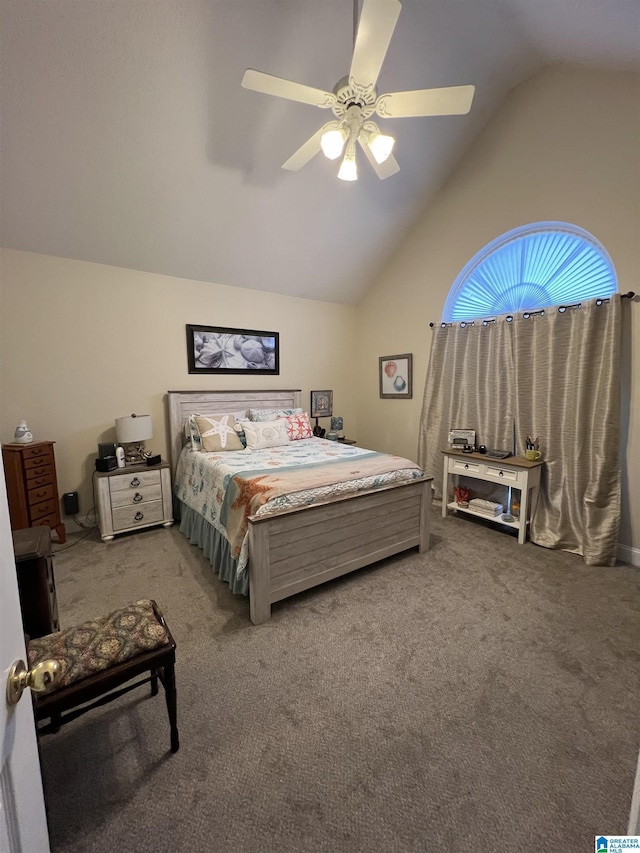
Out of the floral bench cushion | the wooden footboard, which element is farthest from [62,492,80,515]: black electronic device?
the floral bench cushion

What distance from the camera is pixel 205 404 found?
376 cm

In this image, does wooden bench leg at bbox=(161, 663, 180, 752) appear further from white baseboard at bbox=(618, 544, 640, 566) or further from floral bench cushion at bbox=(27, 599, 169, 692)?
white baseboard at bbox=(618, 544, 640, 566)

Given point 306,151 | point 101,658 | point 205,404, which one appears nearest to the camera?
point 101,658

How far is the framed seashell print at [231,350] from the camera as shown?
12.3 feet

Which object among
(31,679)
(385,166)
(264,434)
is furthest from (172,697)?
(385,166)

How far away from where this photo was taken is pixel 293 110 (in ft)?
8.22

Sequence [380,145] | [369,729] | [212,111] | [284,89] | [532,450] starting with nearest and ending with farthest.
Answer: [369,729], [284,89], [380,145], [212,111], [532,450]

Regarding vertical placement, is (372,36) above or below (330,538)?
above

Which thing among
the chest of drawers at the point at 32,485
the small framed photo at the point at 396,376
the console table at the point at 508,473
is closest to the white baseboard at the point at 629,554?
the console table at the point at 508,473

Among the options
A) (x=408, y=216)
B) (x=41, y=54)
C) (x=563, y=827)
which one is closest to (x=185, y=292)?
(x=41, y=54)

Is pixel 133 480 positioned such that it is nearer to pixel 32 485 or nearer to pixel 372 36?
pixel 32 485

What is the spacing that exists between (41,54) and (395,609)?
378cm

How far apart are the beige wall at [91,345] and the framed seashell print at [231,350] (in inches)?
3.4

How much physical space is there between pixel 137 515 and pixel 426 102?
3579 mm
